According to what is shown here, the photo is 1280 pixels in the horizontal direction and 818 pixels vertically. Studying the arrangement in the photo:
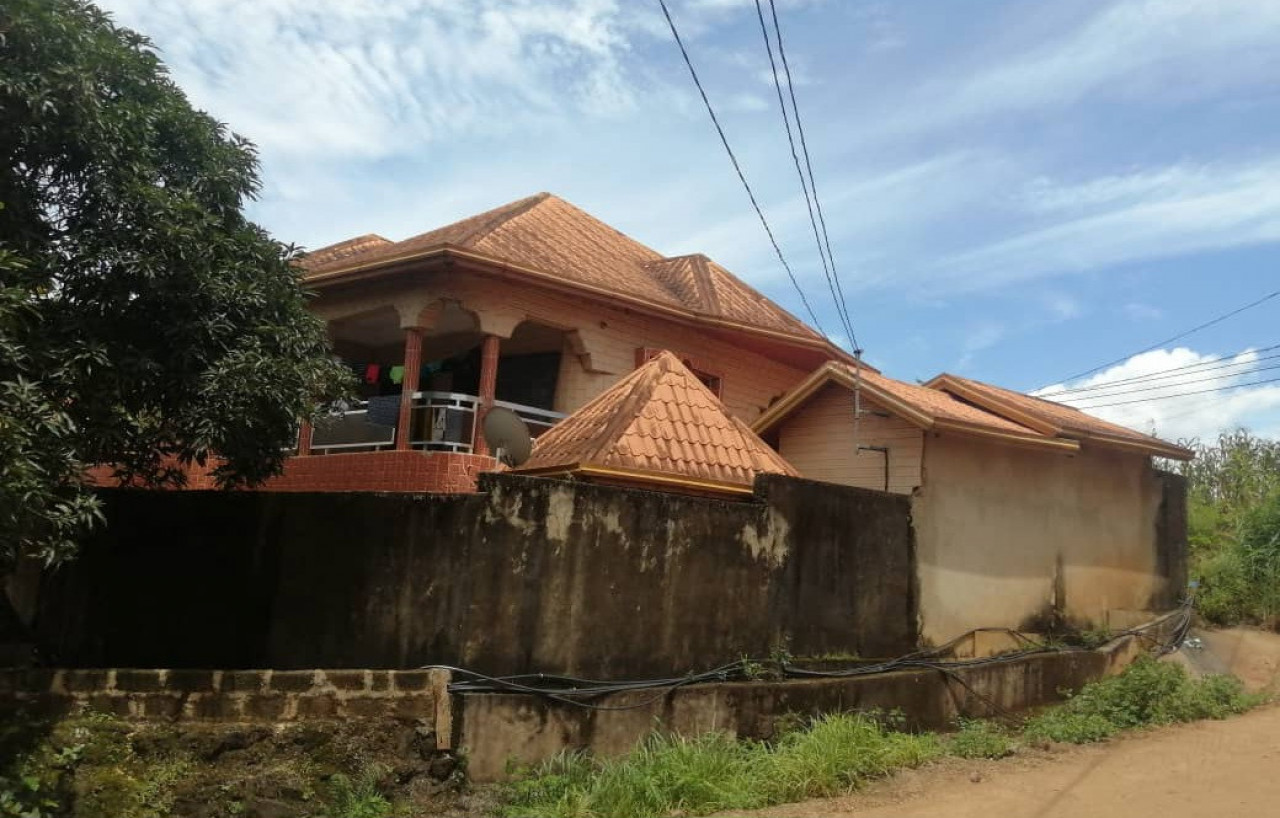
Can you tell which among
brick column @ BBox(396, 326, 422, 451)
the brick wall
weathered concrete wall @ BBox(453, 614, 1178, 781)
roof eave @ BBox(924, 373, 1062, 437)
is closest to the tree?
weathered concrete wall @ BBox(453, 614, 1178, 781)

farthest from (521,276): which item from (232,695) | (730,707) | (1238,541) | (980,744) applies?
(1238,541)

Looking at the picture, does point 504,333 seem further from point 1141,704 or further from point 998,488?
point 1141,704

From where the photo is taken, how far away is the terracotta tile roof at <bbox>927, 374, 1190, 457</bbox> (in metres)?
11.7

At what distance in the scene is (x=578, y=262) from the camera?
519 inches

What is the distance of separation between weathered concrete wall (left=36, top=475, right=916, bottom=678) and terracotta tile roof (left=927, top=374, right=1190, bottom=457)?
4661 millimetres

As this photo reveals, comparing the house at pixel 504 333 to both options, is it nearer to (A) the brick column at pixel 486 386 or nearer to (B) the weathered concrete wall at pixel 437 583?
(A) the brick column at pixel 486 386

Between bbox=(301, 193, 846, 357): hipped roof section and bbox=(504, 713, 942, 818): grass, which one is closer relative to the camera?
bbox=(504, 713, 942, 818): grass

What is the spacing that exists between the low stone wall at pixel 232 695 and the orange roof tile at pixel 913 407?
5.92 metres

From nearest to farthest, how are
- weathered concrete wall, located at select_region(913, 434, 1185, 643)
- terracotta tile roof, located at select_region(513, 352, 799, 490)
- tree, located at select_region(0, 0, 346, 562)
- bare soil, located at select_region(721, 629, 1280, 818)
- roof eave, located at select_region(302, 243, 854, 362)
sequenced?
tree, located at select_region(0, 0, 346, 562)
bare soil, located at select_region(721, 629, 1280, 818)
terracotta tile roof, located at select_region(513, 352, 799, 490)
weathered concrete wall, located at select_region(913, 434, 1185, 643)
roof eave, located at select_region(302, 243, 854, 362)

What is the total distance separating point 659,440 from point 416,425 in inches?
159

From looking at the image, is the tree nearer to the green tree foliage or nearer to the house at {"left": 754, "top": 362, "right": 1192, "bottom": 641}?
the house at {"left": 754, "top": 362, "right": 1192, "bottom": 641}

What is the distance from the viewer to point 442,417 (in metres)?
11.5

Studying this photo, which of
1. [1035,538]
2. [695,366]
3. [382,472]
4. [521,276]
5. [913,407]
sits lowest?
[1035,538]

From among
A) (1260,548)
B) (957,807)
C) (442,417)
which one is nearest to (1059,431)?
(1260,548)
